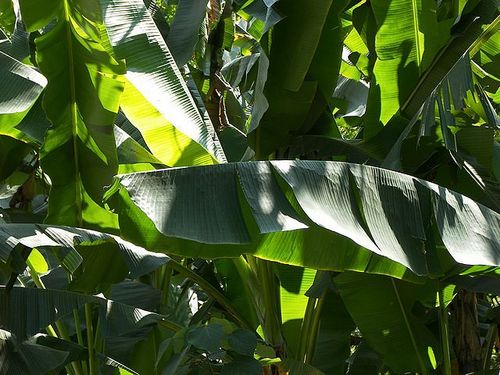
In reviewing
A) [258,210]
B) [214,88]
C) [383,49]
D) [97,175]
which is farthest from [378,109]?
[258,210]

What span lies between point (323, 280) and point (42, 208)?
1888mm

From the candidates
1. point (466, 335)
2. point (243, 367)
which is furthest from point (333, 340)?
point (243, 367)

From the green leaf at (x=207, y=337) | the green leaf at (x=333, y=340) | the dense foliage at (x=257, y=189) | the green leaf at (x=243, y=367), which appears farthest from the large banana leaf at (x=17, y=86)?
the green leaf at (x=333, y=340)

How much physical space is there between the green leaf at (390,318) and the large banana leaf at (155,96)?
737 millimetres

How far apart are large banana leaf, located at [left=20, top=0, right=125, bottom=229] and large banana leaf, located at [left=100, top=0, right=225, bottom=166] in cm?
11

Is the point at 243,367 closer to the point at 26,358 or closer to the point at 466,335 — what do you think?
the point at 26,358

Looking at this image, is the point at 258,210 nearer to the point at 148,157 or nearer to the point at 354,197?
the point at 354,197

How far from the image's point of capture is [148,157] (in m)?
3.08

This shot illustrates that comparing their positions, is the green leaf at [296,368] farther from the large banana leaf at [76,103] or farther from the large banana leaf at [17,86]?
the large banana leaf at [17,86]

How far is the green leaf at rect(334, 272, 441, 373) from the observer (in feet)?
10.7

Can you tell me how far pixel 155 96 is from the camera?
284 cm

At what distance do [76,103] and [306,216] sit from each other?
1.05 metres

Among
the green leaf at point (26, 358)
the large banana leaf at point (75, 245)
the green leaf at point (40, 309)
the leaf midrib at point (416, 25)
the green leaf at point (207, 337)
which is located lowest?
the green leaf at point (26, 358)

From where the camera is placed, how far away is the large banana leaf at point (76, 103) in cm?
272
